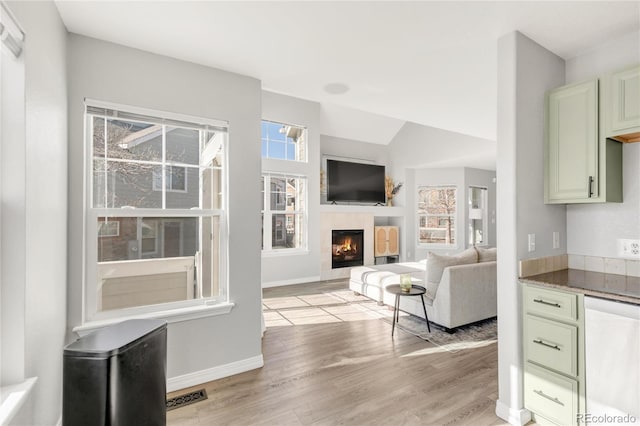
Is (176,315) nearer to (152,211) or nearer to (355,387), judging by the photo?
(152,211)

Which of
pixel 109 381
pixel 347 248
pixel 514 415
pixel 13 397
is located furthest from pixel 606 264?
pixel 347 248

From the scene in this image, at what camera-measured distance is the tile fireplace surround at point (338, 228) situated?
664 cm

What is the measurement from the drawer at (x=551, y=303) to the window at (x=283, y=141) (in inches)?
195

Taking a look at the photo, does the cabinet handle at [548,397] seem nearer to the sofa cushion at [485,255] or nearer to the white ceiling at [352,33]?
the sofa cushion at [485,255]

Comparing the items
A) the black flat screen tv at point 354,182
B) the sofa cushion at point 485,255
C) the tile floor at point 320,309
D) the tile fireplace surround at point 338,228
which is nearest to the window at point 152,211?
the tile floor at point 320,309

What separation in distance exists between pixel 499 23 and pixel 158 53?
2.37 metres

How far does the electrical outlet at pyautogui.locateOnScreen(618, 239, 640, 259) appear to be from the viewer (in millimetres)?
2061

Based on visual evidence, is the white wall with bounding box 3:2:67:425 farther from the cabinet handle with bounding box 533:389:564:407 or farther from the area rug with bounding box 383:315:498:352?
the area rug with bounding box 383:315:498:352

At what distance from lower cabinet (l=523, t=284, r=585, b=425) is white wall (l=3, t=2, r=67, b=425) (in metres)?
2.66

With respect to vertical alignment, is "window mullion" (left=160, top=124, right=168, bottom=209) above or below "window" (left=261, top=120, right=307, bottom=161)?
below

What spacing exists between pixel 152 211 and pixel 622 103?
322 cm

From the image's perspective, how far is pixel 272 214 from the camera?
20.3ft

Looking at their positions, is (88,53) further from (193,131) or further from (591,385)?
(591,385)

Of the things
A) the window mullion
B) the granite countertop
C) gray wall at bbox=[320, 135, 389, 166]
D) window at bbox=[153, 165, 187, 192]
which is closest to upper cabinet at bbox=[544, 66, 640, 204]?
the granite countertop
